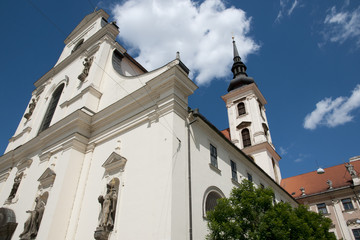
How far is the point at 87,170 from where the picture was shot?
11898mm

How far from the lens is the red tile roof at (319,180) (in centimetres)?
2795

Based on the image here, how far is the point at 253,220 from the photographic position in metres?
8.24

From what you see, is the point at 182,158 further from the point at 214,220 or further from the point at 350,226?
the point at 350,226

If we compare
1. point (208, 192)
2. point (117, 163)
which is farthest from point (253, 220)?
point (117, 163)

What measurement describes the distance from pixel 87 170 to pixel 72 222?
2252 millimetres

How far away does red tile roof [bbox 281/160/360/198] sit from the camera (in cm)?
2795

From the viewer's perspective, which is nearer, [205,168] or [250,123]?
[205,168]

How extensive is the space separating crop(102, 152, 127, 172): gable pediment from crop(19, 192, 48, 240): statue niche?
354 centimetres

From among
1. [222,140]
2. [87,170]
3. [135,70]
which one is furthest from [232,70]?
[87,170]

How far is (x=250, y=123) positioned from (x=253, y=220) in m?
21.3

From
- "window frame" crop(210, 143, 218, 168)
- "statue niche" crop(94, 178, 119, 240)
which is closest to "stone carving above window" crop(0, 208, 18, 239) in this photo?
"statue niche" crop(94, 178, 119, 240)

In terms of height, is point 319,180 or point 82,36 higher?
point 82,36

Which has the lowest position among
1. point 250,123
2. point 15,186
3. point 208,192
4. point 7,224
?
point 7,224

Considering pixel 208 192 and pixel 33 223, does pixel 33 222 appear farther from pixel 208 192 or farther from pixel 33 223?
pixel 208 192
